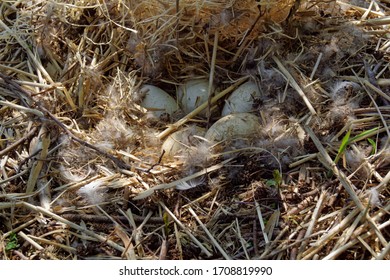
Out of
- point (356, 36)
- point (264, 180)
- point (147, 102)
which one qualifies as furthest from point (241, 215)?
point (356, 36)

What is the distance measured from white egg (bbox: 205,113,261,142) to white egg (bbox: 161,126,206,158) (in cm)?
6

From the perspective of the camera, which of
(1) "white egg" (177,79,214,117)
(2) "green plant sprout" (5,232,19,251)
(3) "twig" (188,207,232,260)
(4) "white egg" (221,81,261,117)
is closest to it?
(3) "twig" (188,207,232,260)

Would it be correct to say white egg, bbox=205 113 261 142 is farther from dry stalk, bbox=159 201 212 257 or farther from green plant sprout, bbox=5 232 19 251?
green plant sprout, bbox=5 232 19 251

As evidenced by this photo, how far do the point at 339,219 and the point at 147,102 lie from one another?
1.02 meters

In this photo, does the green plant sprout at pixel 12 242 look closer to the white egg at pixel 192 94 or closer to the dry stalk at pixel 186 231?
the dry stalk at pixel 186 231

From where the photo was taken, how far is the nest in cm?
207

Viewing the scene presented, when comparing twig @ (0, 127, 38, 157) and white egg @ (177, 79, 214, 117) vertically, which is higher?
Result: white egg @ (177, 79, 214, 117)

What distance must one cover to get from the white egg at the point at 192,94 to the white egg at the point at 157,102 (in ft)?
0.16

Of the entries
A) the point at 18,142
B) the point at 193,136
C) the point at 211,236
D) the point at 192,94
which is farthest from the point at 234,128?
the point at 18,142

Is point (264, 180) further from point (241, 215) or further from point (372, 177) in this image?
point (372, 177)

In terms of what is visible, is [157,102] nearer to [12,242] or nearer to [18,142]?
[18,142]

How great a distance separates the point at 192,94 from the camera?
259cm

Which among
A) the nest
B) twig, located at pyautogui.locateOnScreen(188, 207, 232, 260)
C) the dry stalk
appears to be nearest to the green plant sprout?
the nest

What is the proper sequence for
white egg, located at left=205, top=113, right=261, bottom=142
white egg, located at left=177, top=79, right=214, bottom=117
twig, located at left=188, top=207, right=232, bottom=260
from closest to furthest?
twig, located at left=188, top=207, right=232, bottom=260 → white egg, located at left=205, top=113, right=261, bottom=142 → white egg, located at left=177, top=79, right=214, bottom=117
